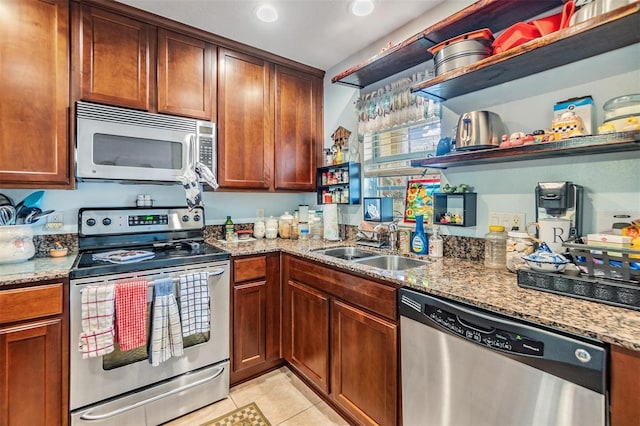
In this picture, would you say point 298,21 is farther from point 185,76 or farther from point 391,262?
point 391,262

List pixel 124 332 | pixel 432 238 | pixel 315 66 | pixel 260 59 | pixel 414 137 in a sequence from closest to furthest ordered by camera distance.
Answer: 1. pixel 124 332
2. pixel 432 238
3. pixel 414 137
4. pixel 260 59
5. pixel 315 66

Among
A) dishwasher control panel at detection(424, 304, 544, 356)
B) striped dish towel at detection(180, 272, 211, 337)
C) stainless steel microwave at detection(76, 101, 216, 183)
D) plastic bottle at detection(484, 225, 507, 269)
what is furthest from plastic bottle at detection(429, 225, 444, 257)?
stainless steel microwave at detection(76, 101, 216, 183)

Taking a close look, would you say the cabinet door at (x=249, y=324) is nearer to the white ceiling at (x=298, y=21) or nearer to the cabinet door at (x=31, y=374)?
the cabinet door at (x=31, y=374)

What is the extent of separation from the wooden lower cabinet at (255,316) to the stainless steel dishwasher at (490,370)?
1.10m

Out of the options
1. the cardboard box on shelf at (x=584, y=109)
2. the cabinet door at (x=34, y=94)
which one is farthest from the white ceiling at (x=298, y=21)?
the cardboard box on shelf at (x=584, y=109)

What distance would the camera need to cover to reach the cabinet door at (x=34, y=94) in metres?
1.59

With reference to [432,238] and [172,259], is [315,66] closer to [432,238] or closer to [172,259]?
[432,238]

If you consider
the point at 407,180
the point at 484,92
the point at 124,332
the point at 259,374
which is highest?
the point at 484,92

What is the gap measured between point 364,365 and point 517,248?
3.07 feet

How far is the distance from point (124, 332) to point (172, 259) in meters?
0.42

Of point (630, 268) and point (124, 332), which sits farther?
point (124, 332)

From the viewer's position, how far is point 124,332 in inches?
59.9

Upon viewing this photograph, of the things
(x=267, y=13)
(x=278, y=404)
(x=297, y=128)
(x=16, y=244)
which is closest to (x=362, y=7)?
(x=267, y=13)

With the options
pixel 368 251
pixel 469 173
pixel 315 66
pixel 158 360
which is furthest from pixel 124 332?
pixel 315 66
